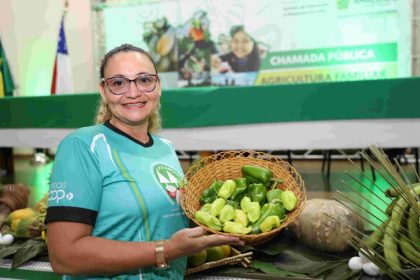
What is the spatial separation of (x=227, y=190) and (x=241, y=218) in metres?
0.17

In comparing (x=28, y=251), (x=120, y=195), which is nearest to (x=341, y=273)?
(x=120, y=195)

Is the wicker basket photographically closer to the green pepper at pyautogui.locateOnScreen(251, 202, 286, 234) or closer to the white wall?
the green pepper at pyautogui.locateOnScreen(251, 202, 286, 234)

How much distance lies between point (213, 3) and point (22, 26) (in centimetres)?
491

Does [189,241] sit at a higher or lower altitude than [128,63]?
lower

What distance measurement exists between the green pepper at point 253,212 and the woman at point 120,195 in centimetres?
14

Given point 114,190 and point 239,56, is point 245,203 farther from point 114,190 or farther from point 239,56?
point 239,56

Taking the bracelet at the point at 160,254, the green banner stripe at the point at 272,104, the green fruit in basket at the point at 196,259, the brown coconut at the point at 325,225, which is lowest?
the green fruit in basket at the point at 196,259

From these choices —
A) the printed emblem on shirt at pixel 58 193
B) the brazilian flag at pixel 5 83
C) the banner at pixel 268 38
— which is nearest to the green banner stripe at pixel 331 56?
the banner at pixel 268 38

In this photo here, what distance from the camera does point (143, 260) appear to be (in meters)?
1.16

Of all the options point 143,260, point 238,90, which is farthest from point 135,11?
point 143,260

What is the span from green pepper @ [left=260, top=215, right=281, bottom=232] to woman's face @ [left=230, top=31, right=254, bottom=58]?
17.5ft

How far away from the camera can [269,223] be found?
4.14 ft

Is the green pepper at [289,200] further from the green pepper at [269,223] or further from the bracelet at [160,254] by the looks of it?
the bracelet at [160,254]

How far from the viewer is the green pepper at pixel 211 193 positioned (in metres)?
1.49
